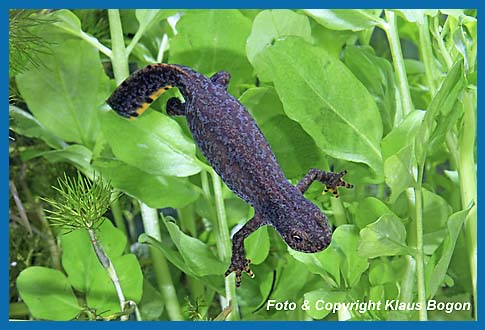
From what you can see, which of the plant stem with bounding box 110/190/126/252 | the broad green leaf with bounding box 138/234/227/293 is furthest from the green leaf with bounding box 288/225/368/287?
the plant stem with bounding box 110/190/126/252

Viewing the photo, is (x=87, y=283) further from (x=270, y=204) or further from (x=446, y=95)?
(x=446, y=95)

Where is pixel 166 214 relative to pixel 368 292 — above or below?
above

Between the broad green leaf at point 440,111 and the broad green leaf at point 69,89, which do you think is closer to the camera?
the broad green leaf at point 440,111

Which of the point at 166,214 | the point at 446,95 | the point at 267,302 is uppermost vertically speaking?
the point at 446,95

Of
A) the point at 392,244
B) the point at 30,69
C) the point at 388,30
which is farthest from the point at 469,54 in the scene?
the point at 30,69

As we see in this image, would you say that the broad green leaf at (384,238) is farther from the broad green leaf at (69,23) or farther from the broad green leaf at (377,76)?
the broad green leaf at (69,23)

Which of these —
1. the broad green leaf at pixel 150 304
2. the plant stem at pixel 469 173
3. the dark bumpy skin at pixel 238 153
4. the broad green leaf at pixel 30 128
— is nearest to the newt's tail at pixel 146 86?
the dark bumpy skin at pixel 238 153

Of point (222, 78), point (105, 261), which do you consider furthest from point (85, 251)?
point (222, 78)
